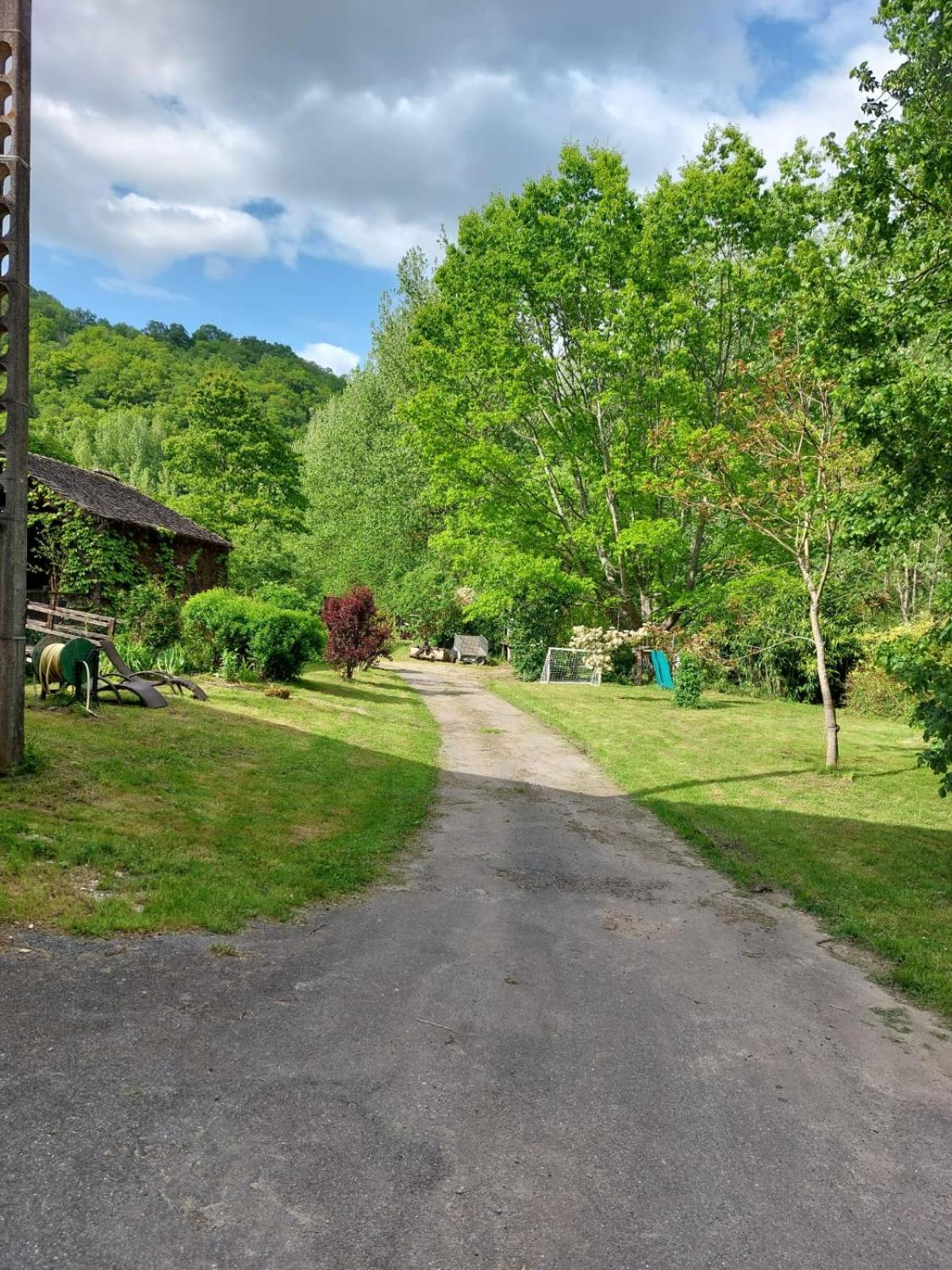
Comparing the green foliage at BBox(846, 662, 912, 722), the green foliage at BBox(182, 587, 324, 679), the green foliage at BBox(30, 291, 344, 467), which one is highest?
the green foliage at BBox(30, 291, 344, 467)

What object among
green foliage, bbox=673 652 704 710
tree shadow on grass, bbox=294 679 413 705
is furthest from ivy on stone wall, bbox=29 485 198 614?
green foliage, bbox=673 652 704 710

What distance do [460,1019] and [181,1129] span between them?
1.50 meters

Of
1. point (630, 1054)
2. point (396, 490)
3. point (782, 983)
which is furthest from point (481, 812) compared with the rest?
point (396, 490)

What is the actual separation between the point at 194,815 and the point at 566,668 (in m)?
20.4

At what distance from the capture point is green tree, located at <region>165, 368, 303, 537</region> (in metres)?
30.9

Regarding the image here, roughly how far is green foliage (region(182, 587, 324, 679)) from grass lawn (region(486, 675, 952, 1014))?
6.23 metres

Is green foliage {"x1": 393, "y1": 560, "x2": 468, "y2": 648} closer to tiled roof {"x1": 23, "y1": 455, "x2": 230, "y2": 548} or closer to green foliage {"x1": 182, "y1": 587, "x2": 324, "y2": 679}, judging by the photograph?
tiled roof {"x1": 23, "y1": 455, "x2": 230, "y2": 548}

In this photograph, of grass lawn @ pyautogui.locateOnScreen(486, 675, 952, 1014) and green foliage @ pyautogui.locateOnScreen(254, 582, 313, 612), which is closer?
grass lawn @ pyautogui.locateOnScreen(486, 675, 952, 1014)

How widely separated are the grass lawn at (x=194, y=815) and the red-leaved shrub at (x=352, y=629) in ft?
22.0

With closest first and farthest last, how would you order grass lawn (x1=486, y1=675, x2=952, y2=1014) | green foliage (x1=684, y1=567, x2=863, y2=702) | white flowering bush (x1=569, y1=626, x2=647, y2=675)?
grass lawn (x1=486, y1=675, x2=952, y2=1014), green foliage (x1=684, y1=567, x2=863, y2=702), white flowering bush (x1=569, y1=626, x2=647, y2=675)

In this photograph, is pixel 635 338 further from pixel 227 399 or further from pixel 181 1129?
pixel 181 1129

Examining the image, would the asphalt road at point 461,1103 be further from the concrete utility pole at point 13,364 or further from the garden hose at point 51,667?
the garden hose at point 51,667

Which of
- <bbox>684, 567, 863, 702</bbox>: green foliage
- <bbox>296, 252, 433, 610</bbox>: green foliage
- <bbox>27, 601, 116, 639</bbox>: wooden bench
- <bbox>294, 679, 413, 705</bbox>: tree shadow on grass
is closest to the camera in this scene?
<bbox>27, 601, 116, 639</bbox>: wooden bench

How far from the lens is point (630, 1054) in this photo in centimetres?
350
